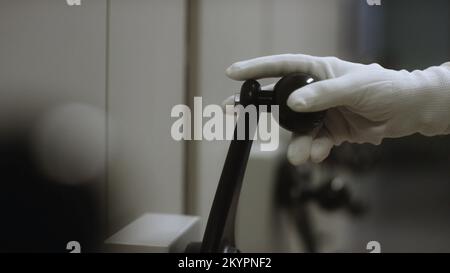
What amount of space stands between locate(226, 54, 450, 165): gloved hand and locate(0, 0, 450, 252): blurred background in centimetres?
19

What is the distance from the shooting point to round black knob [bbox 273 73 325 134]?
2.13ft

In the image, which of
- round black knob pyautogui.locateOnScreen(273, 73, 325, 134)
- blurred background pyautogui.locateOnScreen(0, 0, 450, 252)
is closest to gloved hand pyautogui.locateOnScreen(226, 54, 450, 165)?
round black knob pyautogui.locateOnScreen(273, 73, 325, 134)

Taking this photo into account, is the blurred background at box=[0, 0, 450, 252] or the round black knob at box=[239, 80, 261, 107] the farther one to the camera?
the blurred background at box=[0, 0, 450, 252]

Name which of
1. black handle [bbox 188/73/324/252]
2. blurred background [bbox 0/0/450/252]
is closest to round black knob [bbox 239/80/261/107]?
black handle [bbox 188/73/324/252]

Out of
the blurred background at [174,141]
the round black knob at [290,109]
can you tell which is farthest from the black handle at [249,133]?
the blurred background at [174,141]

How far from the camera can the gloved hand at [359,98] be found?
695 mm

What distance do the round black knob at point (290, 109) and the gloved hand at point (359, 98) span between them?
0.02 meters

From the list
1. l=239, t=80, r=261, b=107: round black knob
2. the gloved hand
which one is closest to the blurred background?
the gloved hand

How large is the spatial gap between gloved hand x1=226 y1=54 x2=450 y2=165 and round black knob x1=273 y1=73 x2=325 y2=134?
16 mm

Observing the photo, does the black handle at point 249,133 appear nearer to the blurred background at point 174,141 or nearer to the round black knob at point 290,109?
the round black knob at point 290,109

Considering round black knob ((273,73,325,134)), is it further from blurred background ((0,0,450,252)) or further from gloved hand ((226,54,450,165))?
blurred background ((0,0,450,252))

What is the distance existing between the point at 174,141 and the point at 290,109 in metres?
0.39

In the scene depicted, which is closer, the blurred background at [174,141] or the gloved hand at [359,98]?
the gloved hand at [359,98]

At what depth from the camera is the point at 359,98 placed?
0.72 meters
